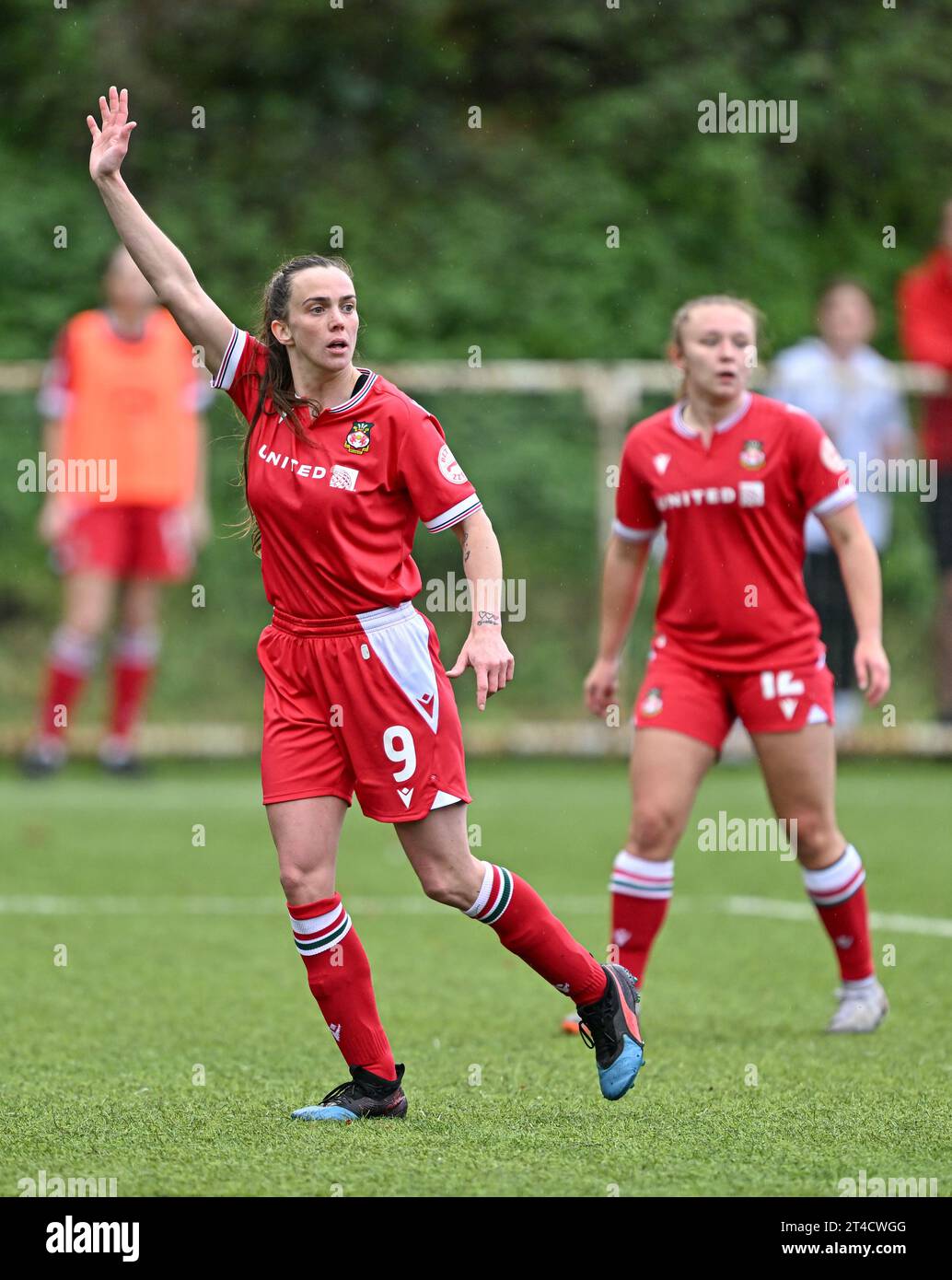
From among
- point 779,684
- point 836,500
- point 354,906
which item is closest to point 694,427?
point 836,500

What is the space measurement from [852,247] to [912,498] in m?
3.91

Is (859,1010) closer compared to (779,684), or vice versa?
(779,684)

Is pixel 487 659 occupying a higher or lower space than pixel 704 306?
lower

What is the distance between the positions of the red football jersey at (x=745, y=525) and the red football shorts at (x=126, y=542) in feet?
20.8

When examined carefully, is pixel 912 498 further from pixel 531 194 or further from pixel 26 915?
pixel 26 915

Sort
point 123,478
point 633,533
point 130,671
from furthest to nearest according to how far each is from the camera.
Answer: point 123,478 → point 130,671 → point 633,533

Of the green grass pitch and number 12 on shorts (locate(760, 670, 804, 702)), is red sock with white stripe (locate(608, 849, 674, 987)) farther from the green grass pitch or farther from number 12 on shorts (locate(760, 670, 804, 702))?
number 12 on shorts (locate(760, 670, 804, 702))

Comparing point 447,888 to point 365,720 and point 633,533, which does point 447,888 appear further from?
point 633,533

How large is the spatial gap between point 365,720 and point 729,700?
1569 mm

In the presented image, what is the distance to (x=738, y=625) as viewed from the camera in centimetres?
604

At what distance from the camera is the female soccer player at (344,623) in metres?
4.86

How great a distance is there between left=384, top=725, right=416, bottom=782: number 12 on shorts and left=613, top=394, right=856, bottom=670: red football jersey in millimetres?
1447

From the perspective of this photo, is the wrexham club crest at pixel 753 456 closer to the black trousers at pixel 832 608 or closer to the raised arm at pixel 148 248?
the raised arm at pixel 148 248

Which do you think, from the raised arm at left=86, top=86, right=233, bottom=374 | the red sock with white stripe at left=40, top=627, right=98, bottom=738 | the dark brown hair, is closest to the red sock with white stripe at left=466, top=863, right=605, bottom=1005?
the dark brown hair
